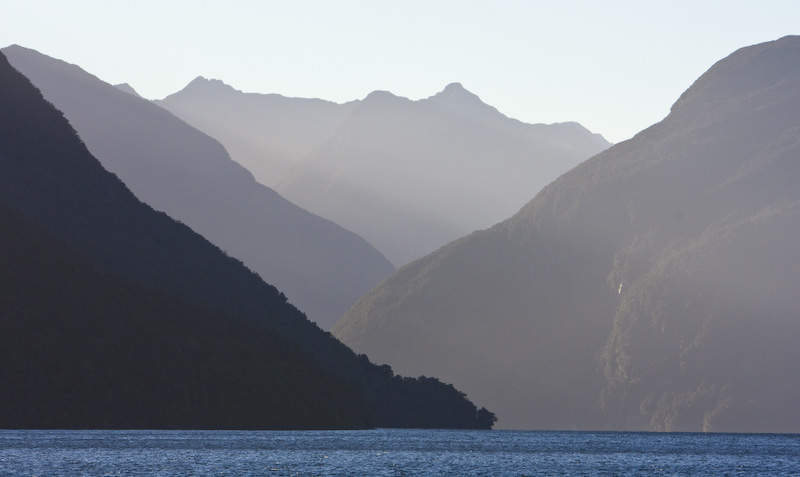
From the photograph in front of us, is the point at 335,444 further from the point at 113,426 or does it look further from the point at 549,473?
the point at 549,473

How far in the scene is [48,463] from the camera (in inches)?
4131

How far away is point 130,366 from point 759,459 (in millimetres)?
108447

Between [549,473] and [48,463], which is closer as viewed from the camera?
[48,463]

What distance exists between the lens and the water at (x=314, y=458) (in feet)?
351

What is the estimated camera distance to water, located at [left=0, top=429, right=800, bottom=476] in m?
107

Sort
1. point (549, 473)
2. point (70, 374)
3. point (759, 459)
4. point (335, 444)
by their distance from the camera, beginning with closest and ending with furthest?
point (549, 473) < point (759, 459) < point (335, 444) < point (70, 374)

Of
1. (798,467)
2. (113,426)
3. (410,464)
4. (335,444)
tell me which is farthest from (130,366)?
(798,467)

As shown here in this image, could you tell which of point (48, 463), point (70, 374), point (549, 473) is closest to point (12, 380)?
point (70, 374)

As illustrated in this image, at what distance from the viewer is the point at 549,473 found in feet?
372

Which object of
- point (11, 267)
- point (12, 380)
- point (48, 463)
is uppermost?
point (11, 267)

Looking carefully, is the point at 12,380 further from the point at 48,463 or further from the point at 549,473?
the point at 549,473

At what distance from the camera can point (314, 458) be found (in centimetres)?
12950

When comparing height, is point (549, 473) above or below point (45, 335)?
below

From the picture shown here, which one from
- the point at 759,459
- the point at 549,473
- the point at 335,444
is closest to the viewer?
the point at 549,473
